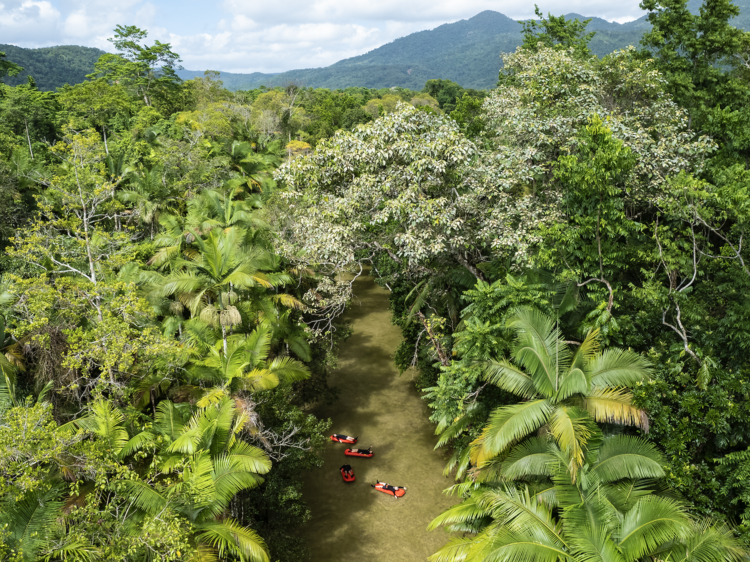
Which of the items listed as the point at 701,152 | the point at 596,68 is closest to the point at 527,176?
the point at 701,152

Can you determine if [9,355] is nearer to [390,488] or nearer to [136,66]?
[390,488]

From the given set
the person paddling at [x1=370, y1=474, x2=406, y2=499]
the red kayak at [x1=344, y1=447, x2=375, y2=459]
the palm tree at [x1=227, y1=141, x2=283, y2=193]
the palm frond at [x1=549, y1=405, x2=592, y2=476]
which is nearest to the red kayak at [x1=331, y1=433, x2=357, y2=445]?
the red kayak at [x1=344, y1=447, x2=375, y2=459]

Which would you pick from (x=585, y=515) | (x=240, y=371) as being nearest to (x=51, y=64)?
(x=240, y=371)

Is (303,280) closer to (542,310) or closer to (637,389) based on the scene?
(542,310)

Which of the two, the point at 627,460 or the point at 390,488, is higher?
the point at 627,460

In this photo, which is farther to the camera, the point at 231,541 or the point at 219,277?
the point at 219,277

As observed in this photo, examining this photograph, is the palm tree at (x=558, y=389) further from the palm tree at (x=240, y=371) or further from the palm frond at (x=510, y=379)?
the palm tree at (x=240, y=371)
